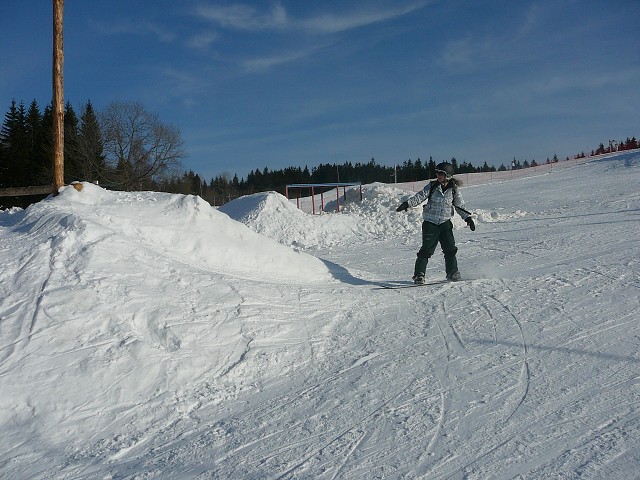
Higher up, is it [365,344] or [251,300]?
[251,300]

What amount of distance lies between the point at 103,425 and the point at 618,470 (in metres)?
3.64

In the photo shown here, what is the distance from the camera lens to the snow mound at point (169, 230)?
259 inches

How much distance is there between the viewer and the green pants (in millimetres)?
7777

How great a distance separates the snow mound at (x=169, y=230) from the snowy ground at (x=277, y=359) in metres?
0.04

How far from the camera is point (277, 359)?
494 centimetres

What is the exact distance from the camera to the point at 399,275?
354 inches

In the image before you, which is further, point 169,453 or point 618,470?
point 169,453

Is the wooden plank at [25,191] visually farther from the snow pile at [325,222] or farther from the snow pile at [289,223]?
the snow pile at [325,222]

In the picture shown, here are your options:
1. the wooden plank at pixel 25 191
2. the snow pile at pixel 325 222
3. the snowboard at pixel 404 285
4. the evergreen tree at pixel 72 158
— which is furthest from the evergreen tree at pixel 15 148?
the snowboard at pixel 404 285

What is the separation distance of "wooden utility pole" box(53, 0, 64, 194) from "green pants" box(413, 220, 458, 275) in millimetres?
6434

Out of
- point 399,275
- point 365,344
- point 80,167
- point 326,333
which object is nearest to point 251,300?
point 326,333

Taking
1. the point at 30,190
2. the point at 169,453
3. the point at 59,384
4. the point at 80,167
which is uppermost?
the point at 80,167

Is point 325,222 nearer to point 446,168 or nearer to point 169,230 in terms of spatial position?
point 446,168

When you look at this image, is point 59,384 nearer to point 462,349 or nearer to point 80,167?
point 462,349
